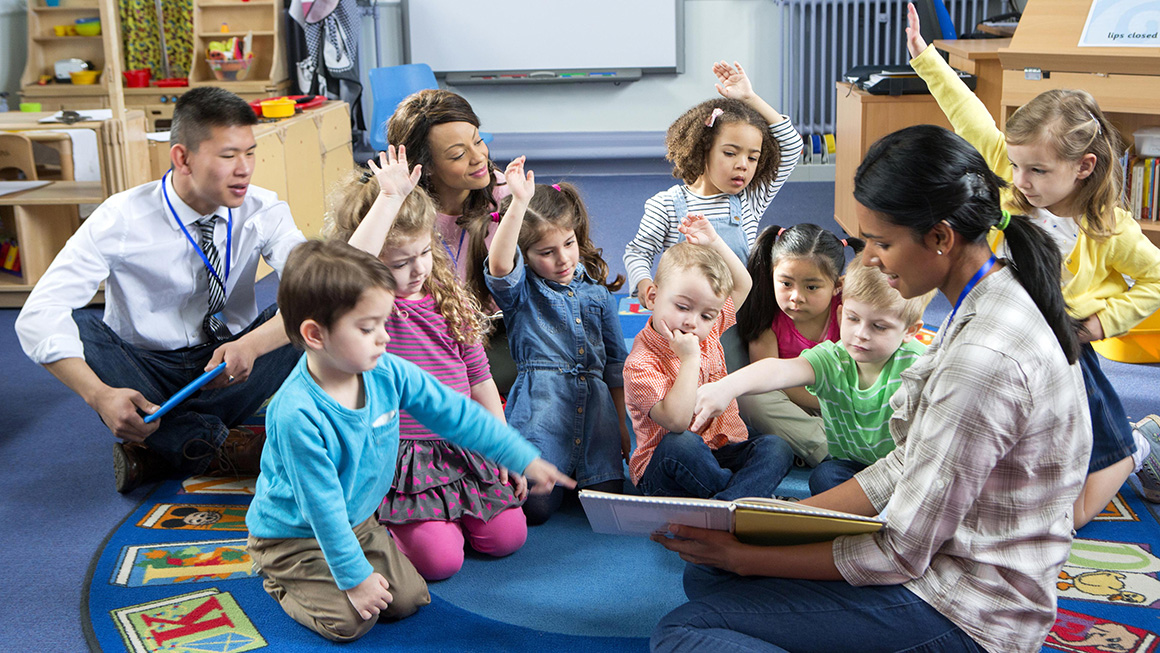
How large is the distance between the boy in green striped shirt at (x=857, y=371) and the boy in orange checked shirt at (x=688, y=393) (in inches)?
2.3

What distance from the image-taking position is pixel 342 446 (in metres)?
1.60

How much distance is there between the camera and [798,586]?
1379mm

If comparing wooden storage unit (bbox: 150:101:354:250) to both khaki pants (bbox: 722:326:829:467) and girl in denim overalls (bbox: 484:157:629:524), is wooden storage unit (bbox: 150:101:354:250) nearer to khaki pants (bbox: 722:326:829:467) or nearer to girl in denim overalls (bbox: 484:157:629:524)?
girl in denim overalls (bbox: 484:157:629:524)

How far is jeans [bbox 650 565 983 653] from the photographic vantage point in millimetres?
1305

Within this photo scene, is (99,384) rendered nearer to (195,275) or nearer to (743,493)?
(195,275)

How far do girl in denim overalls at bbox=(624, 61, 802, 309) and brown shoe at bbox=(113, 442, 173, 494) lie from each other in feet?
3.96

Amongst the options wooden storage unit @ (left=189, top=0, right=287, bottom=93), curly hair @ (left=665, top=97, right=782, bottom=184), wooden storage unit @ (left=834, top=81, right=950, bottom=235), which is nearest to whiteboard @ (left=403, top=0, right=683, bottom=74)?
wooden storage unit @ (left=189, top=0, right=287, bottom=93)

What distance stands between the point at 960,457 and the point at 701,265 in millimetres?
794

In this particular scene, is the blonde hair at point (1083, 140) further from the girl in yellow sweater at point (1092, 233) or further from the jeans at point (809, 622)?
the jeans at point (809, 622)

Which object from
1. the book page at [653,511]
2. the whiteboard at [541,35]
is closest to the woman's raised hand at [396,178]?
the book page at [653,511]

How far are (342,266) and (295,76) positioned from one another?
4.75 m

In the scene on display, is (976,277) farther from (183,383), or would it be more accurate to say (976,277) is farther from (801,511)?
(183,383)

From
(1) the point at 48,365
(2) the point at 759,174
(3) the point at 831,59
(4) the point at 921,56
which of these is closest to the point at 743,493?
(2) the point at 759,174

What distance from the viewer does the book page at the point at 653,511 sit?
4.39 feet
